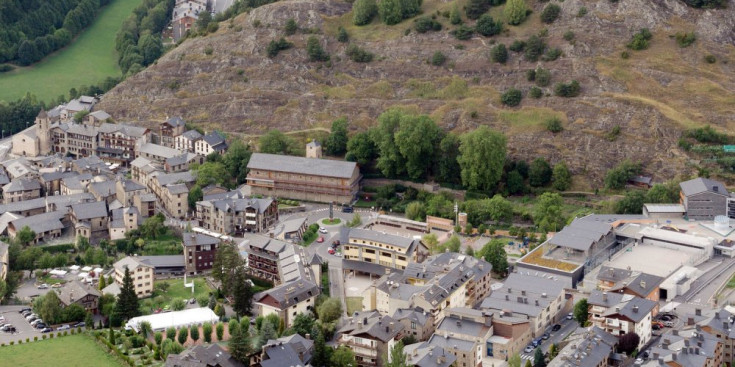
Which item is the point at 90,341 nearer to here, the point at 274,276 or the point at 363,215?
the point at 274,276

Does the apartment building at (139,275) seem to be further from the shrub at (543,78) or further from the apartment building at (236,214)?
the shrub at (543,78)

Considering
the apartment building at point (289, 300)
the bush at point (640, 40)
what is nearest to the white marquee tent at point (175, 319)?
the apartment building at point (289, 300)

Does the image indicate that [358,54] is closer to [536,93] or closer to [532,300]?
[536,93]

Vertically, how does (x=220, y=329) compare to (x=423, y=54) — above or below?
below

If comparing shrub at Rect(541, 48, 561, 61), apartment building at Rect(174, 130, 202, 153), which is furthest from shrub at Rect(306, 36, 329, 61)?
shrub at Rect(541, 48, 561, 61)

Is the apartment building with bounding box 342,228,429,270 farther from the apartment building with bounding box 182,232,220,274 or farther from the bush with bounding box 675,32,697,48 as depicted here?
the bush with bounding box 675,32,697,48

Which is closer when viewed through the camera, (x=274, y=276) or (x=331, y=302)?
(x=331, y=302)

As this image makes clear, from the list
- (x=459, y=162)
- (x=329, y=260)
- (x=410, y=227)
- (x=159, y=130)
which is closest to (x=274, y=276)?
(x=329, y=260)
